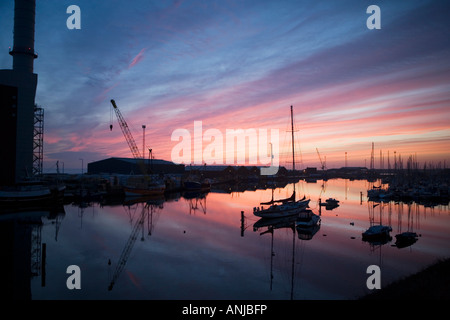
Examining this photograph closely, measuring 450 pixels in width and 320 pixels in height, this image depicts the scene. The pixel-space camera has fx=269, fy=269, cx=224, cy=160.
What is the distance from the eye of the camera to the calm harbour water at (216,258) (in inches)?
671

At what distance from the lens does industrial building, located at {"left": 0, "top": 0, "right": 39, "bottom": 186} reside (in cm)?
5172

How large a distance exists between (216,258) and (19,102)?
180 ft

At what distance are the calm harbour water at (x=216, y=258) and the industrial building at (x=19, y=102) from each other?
21.2 meters

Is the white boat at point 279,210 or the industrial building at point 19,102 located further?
the industrial building at point 19,102

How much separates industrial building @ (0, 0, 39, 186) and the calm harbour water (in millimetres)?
21243

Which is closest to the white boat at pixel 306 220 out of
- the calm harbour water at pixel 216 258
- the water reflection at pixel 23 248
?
the calm harbour water at pixel 216 258

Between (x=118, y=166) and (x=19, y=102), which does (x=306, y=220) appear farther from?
(x=118, y=166)

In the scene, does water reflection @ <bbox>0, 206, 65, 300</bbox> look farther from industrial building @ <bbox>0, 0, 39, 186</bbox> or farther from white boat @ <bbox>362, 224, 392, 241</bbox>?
white boat @ <bbox>362, 224, 392, 241</bbox>

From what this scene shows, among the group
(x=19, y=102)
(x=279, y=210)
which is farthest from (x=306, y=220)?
(x=19, y=102)

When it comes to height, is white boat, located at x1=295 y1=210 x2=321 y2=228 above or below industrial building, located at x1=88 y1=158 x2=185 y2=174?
below

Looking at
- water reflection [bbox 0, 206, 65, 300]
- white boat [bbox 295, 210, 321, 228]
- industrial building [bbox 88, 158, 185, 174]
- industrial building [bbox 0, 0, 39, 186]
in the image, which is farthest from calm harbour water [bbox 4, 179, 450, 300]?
industrial building [bbox 88, 158, 185, 174]

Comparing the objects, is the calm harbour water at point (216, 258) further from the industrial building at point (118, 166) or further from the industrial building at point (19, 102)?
the industrial building at point (118, 166)

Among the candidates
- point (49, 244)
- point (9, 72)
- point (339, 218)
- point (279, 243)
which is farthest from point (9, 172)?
point (339, 218)

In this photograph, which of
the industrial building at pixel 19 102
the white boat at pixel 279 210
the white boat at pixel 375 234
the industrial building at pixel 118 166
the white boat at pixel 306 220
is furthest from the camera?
the industrial building at pixel 118 166
